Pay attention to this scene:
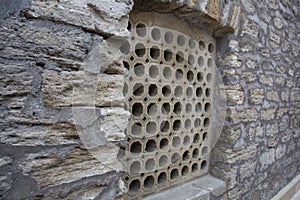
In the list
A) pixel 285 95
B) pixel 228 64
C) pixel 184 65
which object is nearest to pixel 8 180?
pixel 184 65

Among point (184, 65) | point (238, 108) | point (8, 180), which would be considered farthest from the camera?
point (238, 108)

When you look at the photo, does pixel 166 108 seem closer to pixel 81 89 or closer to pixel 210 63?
pixel 210 63

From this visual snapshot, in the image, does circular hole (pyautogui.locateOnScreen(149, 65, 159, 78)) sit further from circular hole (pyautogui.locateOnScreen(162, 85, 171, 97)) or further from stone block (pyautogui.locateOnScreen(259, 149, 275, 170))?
stone block (pyautogui.locateOnScreen(259, 149, 275, 170))

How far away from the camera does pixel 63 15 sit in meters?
0.81

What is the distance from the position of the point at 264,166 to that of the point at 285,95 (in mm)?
830

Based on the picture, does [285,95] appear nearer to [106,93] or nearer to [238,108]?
[238,108]

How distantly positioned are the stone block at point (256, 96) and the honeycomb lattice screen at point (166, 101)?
0.39 meters

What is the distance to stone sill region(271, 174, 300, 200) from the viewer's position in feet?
8.52

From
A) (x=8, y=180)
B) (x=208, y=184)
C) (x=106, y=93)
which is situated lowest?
(x=208, y=184)

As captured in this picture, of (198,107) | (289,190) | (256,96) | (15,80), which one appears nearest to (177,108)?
(198,107)

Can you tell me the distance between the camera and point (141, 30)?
4.55 ft

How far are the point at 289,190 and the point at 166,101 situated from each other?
2.14m

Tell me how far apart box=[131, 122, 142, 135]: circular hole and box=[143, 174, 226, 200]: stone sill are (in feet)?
1.41

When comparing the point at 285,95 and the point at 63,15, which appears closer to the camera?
the point at 63,15
